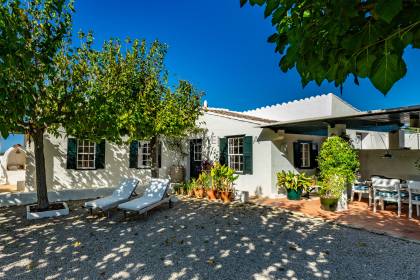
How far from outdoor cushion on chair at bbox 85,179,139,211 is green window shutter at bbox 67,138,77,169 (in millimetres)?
3795

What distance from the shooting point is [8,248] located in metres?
5.55

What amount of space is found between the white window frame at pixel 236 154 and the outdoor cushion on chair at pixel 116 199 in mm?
4969

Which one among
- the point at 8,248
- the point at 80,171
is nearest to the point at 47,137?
the point at 80,171

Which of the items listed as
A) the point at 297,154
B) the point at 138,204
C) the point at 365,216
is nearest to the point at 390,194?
the point at 365,216

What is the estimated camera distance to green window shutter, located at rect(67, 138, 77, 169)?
39.7 feet

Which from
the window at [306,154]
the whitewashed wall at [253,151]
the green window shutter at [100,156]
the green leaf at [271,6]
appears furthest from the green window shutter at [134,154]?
the green leaf at [271,6]

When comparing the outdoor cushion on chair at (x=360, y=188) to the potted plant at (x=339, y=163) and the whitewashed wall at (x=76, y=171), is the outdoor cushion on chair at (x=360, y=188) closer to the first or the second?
the potted plant at (x=339, y=163)

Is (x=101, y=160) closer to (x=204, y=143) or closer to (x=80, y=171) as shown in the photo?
(x=80, y=171)

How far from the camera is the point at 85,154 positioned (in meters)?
12.7

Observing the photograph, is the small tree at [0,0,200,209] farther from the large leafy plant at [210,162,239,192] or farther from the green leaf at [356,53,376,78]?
the green leaf at [356,53,376,78]

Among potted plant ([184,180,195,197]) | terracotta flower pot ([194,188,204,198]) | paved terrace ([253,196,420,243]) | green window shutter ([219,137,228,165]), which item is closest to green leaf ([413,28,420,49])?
paved terrace ([253,196,420,243])

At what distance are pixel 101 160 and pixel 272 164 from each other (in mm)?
8345

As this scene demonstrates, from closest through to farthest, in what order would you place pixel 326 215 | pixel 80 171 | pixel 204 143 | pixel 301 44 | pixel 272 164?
1. pixel 301 44
2. pixel 326 215
3. pixel 272 164
4. pixel 80 171
5. pixel 204 143

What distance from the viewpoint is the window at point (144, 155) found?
14.1 metres
